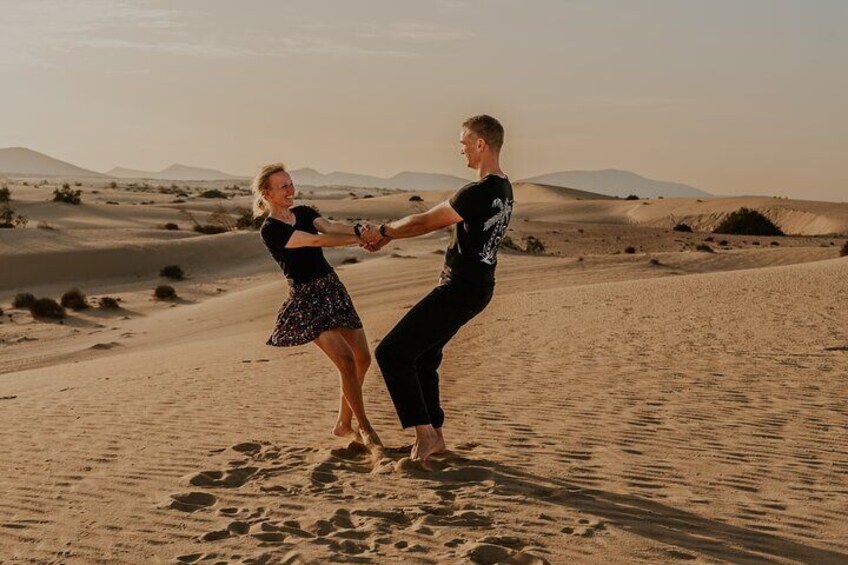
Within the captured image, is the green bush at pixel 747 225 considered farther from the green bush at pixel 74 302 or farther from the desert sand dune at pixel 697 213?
the green bush at pixel 74 302

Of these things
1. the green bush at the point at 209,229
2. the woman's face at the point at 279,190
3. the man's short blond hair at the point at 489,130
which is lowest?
the green bush at the point at 209,229

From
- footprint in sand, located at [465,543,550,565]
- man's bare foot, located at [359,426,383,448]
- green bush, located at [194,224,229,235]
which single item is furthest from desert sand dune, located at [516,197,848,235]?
footprint in sand, located at [465,543,550,565]

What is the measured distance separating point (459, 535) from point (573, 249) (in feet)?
113

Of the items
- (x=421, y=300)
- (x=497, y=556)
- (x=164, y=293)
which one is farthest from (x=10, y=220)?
(x=497, y=556)

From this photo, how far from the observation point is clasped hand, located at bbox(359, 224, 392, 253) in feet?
23.5

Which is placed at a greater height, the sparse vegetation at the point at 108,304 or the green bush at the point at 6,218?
the green bush at the point at 6,218

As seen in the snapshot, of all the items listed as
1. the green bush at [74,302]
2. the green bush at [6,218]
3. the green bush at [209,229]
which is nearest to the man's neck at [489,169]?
the green bush at [74,302]

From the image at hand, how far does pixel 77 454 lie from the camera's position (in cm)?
791

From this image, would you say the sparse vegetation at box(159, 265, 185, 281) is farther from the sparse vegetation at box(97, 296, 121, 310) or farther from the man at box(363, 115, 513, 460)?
the man at box(363, 115, 513, 460)

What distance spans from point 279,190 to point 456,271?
1.37 m

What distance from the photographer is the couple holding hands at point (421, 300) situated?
638 cm

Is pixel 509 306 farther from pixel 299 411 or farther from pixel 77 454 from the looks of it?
pixel 77 454

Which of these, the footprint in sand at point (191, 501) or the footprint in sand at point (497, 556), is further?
the footprint in sand at point (191, 501)

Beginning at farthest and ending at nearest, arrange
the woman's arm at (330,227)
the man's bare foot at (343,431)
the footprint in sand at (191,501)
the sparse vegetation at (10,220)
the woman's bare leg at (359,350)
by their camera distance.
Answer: the sparse vegetation at (10,220)
the man's bare foot at (343,431)
the woman's bare leg at (359,350)
the woman's arm at (330,227)
the footprint in sand at (191,501)
